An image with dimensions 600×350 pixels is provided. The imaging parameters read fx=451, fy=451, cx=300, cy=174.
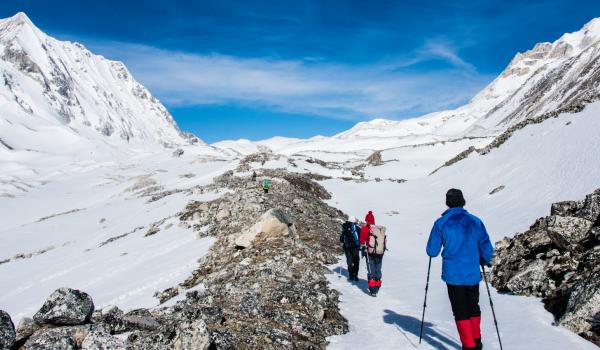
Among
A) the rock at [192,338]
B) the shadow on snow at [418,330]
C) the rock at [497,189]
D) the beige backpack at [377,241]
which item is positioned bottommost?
the shadow on snow at [418,330]

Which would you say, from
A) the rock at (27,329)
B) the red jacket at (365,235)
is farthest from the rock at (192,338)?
the red jacket at (365,235)

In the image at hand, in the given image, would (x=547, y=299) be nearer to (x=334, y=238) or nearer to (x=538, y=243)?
(x=538, y=243)

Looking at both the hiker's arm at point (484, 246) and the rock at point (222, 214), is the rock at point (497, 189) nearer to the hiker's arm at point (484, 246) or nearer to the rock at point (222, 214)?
the rock at point (222, 214)

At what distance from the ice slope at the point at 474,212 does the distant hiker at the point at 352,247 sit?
0.54 metres

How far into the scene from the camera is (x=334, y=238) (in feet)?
80.0

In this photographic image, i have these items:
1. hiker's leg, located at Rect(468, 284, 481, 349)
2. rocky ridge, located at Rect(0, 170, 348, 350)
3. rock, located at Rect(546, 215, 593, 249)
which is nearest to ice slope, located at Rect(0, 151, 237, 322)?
rocky ridge, located at Rect(0, 170, 348, 350)

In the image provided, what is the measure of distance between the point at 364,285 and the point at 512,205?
51.3ft

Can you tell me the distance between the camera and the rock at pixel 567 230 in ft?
42.0

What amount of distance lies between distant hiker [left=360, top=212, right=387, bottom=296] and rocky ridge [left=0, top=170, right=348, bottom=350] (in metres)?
1.27

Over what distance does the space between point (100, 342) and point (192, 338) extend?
175 cm

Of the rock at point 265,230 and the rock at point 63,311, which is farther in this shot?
the rock at point 265,230

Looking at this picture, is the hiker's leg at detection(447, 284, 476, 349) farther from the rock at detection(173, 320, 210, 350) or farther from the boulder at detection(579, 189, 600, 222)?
the boulder at detection(579, 189, 600, 222)

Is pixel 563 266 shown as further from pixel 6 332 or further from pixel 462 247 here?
pixel 6 332

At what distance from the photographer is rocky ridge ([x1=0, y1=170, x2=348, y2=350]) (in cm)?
789
